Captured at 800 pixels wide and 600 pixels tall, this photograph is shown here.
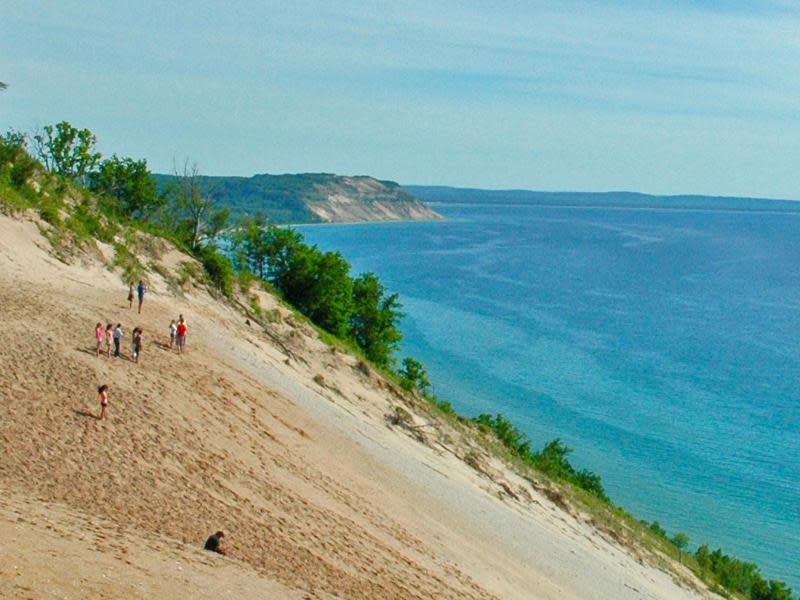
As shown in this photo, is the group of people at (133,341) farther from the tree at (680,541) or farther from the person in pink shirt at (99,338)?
the tree at (680,541)

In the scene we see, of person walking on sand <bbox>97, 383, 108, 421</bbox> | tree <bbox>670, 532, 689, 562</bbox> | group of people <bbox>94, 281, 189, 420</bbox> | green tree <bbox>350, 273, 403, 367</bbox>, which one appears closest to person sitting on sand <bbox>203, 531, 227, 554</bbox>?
person walking on sand <bbox>97, 383, 108, 421</bbox>

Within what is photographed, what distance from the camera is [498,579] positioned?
23.5 meters

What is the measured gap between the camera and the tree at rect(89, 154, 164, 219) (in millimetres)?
49875

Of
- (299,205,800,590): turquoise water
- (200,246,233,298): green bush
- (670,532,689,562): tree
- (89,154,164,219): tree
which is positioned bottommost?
(670,532,689,562): tree

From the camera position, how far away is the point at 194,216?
45.9m

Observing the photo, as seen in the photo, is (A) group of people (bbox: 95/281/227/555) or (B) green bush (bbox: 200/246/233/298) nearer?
(A) group of people (bbox: 95/281/227/555)

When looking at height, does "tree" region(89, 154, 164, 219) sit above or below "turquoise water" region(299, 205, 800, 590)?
above

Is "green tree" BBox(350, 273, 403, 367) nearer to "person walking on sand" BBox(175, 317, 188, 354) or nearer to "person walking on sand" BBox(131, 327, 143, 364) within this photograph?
"person walking on sand" BBox(175, 317, 188, 354)

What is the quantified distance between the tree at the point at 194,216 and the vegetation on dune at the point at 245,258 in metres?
0.06

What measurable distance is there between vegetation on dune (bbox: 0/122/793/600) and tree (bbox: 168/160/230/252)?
0.06m

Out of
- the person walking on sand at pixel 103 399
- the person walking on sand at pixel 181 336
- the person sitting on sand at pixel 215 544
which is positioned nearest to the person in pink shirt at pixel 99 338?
the person walking on sand at pixel 181 336

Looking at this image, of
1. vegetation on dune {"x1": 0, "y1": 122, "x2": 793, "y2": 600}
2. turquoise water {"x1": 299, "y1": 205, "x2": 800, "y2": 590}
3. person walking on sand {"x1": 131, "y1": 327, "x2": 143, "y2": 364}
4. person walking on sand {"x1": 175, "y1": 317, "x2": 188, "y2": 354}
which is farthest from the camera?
turquoise water {"x1": 299, "y1": 205, "x2": 800, "y2": 590}

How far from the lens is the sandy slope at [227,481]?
16.2 m

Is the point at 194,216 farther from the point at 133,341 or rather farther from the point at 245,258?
the point at 133,341
